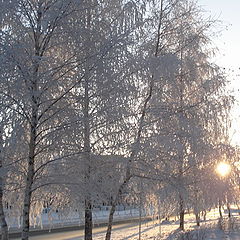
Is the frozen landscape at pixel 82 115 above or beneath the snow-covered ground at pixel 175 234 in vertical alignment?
above

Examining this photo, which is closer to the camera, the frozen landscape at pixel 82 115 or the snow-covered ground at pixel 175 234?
the frozen landscape at pixel 82 115

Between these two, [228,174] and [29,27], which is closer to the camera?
→ [29,27]

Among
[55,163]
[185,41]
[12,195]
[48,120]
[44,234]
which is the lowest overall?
[44,234]

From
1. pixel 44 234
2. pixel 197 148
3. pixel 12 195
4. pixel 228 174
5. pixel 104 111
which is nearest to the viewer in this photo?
pixel 104 111

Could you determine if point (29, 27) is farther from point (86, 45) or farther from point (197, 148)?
point (197, 148)

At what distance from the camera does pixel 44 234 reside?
66.8 feet

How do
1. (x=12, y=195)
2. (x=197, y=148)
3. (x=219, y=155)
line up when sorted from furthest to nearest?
1. (x=219, y=155)
2. (x=197, y=148)
3. (x=12, y=195)

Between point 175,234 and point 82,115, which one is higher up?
point 82,115

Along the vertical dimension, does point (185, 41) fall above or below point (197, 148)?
above

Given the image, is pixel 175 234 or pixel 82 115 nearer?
pixel 82 115

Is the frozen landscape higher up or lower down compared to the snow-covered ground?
higher up

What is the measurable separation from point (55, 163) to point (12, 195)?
1734 mm

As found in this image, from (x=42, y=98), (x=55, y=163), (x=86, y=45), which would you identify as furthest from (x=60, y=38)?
(x=55, y=163)

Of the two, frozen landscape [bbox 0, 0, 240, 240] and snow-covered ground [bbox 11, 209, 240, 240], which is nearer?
frozen landscape [bbox 0, 0, 240, 240]
